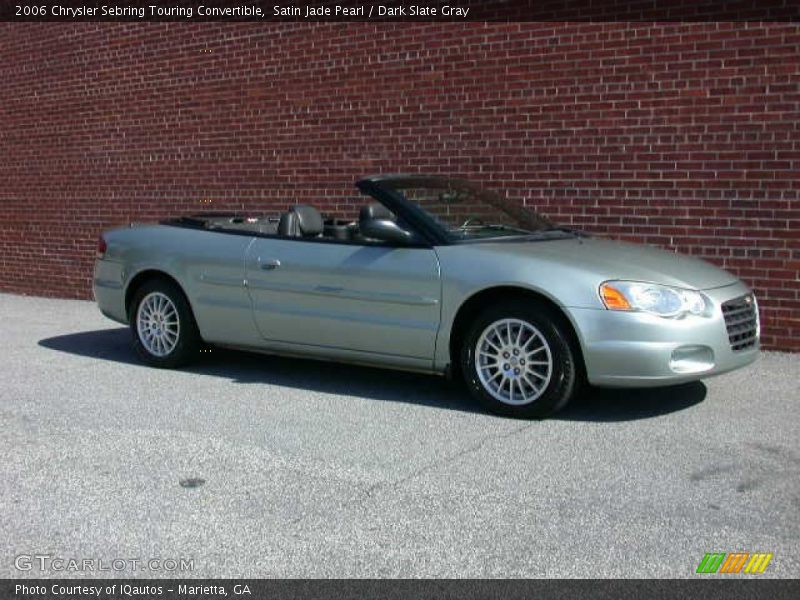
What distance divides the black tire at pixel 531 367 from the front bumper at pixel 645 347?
116 mm

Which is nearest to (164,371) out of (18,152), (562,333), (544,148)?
(562,333)

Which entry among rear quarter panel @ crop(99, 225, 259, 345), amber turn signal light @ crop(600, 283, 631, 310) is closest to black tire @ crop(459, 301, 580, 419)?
amber turn signal light @ crop(600, 283, 631, 310)

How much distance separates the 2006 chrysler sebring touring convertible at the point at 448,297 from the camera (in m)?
5.53

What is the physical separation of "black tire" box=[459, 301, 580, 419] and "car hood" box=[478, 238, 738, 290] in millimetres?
338

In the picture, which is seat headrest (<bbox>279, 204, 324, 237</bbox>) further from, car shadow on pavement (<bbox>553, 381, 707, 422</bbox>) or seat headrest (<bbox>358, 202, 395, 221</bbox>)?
car shadow on pavement (<bbox>553, 381, 707, 422</bbox>)

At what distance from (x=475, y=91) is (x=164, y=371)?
3886mm

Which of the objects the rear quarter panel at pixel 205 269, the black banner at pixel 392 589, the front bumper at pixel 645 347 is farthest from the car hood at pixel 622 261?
the black banner at pixel 392 589

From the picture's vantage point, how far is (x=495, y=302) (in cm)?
589

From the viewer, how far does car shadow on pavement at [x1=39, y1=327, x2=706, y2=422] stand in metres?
6.00

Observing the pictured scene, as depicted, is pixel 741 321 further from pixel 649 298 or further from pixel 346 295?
pixel 346 295

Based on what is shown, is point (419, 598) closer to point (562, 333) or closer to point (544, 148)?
point (562, 333)

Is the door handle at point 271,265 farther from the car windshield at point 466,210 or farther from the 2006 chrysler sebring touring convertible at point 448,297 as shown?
the car windshield at point 466,210

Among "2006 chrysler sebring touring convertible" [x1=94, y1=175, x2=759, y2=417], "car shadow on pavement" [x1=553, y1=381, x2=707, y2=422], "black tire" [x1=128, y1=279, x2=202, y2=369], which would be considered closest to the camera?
"2006 chrysler sebring touring convertible" [x1=94, y1=175, x2=759, y2=417]
